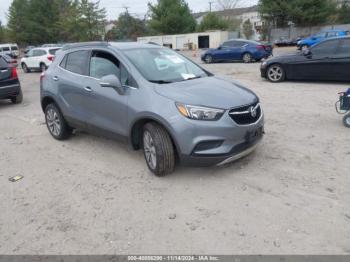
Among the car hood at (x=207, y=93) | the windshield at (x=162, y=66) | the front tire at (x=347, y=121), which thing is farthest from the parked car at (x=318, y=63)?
the car hood at (x=207, y=93)

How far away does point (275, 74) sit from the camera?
11578mm

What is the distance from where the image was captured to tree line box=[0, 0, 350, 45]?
45.2 meters

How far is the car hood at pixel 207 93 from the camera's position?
4.02 meters

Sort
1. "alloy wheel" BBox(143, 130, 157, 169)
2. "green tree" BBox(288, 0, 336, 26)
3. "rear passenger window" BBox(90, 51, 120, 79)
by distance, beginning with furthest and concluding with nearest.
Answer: "green tree" BBox(288, 0, 336, 26)
"rear passenger window" BBox(90, 51, 120, 79)
"alloy wheel" BBox(143, 130, 157, 169)

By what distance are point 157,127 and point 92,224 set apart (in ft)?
4.57

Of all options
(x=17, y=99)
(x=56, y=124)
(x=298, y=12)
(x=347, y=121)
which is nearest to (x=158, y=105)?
(x=56, y=124)

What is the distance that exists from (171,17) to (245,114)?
53.0 meters

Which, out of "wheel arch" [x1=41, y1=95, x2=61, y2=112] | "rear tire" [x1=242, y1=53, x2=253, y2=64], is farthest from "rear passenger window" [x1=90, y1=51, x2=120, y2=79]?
"rear tire" [x1=242, y1=53, x2=253, y2=64]

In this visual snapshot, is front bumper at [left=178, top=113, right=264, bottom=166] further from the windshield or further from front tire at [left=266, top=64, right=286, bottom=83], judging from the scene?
front tire at [left=266, top=64, right=286, bottom=83]

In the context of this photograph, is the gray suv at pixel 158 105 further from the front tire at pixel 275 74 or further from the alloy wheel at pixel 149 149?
the front tire at pixel 275 74

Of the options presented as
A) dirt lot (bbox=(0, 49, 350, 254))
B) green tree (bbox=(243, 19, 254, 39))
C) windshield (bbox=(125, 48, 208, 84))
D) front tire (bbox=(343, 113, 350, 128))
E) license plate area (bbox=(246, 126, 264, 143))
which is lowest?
dirt lot (bbox=(0, 49, 350, 254))

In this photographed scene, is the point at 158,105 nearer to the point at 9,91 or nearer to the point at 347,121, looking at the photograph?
the point at 347,121

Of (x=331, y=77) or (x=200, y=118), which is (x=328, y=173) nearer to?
(x=200, y=118)

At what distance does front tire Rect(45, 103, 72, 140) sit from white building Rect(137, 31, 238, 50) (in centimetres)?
4125
